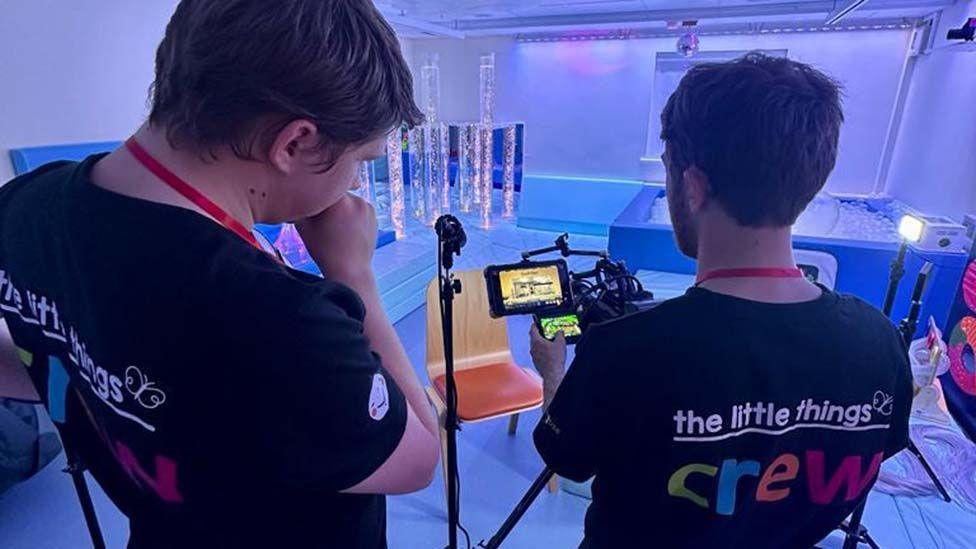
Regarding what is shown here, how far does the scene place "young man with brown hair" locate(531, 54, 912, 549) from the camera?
0.63 meters

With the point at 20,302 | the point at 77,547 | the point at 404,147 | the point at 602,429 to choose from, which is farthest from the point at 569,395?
the point at 404,147

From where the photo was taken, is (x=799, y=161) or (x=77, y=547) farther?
(x=77, y=547)

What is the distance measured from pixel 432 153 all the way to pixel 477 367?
306cm

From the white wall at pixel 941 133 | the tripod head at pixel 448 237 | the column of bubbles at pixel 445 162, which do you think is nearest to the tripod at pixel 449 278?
the tripod head at pixel 448 237

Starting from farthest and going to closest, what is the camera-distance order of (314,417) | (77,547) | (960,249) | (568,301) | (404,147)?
(404,147) < (960,249) < (77,547) < (568,301) < (314,417)

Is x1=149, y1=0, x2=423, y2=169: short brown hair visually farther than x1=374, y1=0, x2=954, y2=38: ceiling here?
No

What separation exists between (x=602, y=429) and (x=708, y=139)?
410 mm

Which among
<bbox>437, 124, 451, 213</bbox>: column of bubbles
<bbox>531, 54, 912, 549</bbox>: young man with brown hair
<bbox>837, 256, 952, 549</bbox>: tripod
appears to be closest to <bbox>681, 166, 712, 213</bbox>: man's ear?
<bbox>531, 54, 912, 549</bbox>: young man with brown hair

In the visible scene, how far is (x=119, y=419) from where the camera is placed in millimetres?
441

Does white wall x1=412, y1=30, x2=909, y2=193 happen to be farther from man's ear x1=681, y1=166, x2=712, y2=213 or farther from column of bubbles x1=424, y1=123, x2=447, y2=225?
man's ear x1=681, y1=166, x2=712, y2=213

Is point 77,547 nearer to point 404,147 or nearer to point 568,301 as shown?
point 568,301

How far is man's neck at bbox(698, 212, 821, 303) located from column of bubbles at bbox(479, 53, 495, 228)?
432cm

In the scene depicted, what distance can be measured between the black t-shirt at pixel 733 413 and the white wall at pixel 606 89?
4826 millimetres

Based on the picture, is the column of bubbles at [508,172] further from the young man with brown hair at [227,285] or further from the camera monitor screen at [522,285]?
the young man with brown hair at [227,285]
